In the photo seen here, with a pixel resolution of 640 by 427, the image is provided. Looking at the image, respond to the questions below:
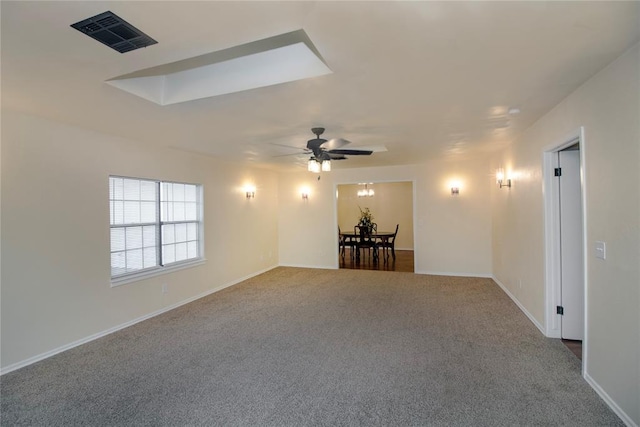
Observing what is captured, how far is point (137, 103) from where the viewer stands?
280cm

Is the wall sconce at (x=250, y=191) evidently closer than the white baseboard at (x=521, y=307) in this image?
No

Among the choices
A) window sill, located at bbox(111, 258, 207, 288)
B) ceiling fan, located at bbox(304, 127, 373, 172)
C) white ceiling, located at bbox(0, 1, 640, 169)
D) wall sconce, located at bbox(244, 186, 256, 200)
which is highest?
white ceiling, located at bbox(0, 1, 640, 169)

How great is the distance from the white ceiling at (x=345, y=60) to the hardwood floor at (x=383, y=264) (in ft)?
14.4

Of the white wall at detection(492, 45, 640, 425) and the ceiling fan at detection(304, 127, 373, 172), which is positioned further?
the ceiling fan at detection(304, 127, 373, 172)

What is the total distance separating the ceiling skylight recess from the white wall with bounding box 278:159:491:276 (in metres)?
4.88

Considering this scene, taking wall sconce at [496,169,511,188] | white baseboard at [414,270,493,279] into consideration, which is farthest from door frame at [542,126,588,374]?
white baseboard at [414,270,493,279]

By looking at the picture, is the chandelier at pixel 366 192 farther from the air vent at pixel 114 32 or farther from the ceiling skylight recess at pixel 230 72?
the air vent at pixel 114 32

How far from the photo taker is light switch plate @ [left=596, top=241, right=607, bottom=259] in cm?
228

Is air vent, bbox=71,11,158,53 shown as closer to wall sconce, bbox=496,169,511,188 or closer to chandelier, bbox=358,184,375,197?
wall sconce, bbox=496,169,511,188

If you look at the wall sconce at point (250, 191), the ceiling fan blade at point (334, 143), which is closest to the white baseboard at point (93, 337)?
the wall sconce at point (250, 191)

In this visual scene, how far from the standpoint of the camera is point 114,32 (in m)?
1.64

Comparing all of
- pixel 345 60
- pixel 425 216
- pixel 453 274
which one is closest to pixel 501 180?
pixel 425 216

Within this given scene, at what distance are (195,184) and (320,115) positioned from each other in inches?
119

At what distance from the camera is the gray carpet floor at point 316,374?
219cm
